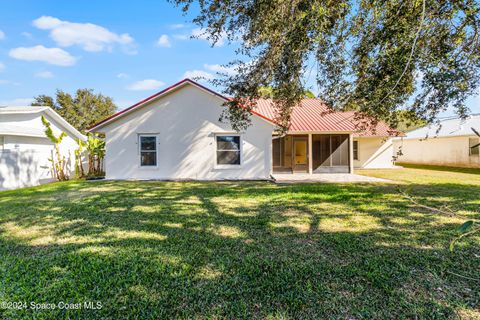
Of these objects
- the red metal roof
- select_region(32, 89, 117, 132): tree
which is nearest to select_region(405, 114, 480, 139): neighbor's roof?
the red metal roof

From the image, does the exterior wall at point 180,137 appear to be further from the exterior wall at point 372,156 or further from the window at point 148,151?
the exterior wall at point 372,156

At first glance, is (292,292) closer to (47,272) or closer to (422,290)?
(422,290)

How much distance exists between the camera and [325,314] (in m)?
2.49

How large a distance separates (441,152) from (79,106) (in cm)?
4582

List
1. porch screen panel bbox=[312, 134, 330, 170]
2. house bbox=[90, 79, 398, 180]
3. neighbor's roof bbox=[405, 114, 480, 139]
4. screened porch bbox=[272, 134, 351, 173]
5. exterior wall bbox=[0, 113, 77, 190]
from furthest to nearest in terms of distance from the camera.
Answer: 1. neighbor's roof bbox=[405, 114, 480, 139]
2. porch screen panel bbox=[312, 134, 330, 170]
3. screened porch bbox=[272, 134, 351, 173]
4. house bbox=[90, 79, 398, 180]
5. exterior wall bbox=[0, 113, 77, 190]

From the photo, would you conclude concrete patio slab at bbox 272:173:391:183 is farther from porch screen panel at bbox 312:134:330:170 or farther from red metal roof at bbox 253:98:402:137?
red metal roof at bbox 253:98:402:137

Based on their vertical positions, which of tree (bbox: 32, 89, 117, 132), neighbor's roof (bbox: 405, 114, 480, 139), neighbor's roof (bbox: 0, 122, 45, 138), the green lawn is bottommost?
the green lawn

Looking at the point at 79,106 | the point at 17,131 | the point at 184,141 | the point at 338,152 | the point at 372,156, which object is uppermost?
the point at 79,106

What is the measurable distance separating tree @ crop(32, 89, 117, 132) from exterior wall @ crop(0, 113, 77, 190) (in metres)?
21.6

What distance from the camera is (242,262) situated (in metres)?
3.60

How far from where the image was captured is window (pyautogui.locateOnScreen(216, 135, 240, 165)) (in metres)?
13.3

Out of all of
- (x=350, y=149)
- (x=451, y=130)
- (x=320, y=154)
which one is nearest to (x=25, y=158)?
(x=320, y=154)

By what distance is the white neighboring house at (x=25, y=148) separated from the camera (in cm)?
1166

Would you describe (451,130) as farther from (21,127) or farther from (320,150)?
(21,127)
